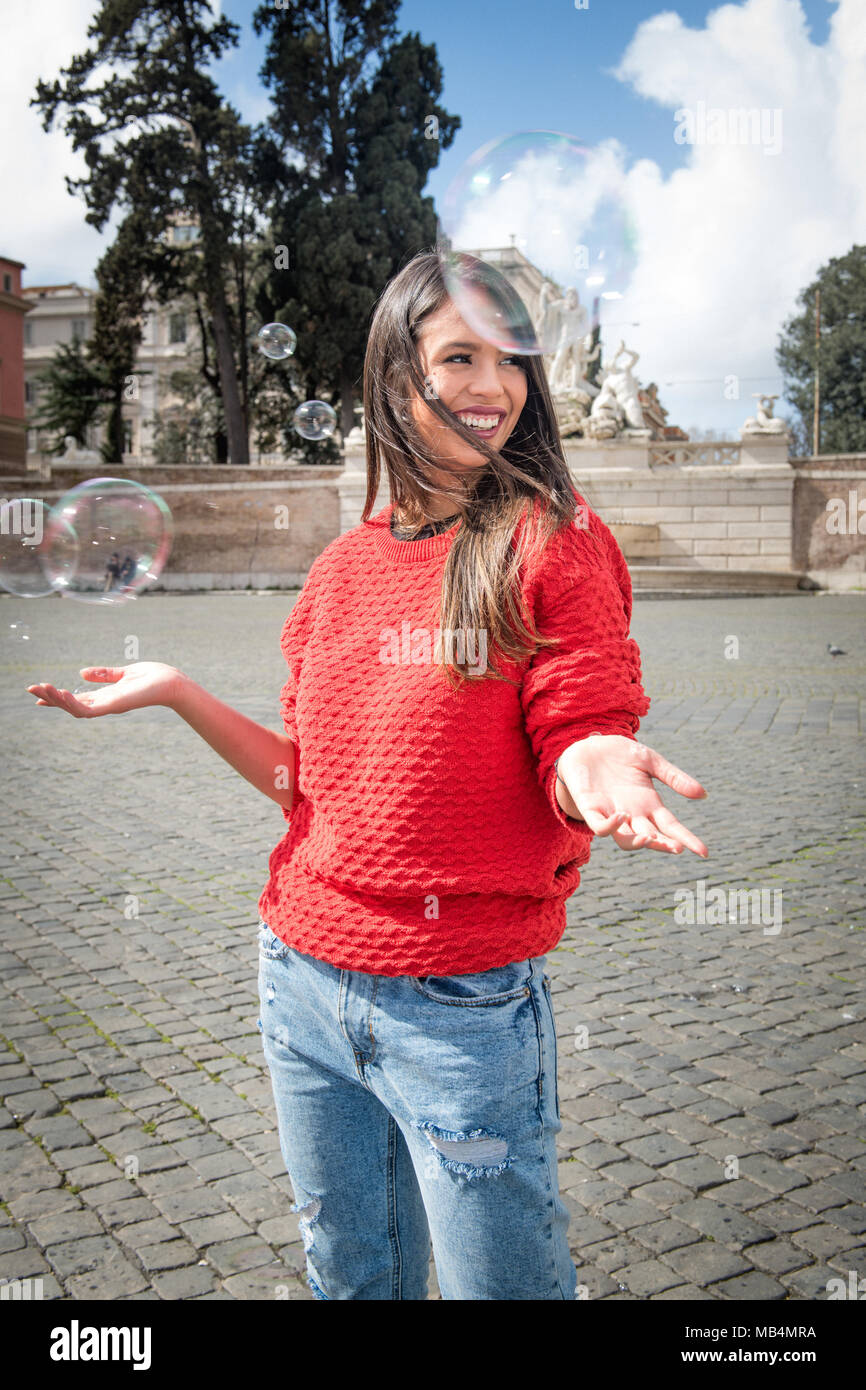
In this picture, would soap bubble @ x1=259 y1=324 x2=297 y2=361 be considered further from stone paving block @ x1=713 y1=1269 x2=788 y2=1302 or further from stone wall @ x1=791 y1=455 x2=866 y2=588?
stone wall @ x1=791 y1=455 x2=866 y2=588

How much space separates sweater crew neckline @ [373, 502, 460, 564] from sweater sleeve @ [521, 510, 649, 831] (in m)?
0.18

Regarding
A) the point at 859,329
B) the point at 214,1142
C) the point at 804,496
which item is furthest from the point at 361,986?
the point at 859,329

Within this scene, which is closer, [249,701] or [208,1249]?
[208,1249]

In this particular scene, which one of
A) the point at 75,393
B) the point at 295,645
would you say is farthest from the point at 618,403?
the point at 295,645

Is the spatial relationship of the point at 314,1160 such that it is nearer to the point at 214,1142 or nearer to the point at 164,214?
the point at 214,1142

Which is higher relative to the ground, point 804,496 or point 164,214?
point 164,214

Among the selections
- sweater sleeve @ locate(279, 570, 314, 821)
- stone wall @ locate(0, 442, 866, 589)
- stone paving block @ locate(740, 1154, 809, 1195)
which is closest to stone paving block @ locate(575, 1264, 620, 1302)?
Result: stone paving block @ locate(740, 1154, 809, 1195)

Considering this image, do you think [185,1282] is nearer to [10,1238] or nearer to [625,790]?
[10,1238]

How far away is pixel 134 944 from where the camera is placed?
4.47m

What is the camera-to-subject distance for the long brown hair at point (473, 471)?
1416mm

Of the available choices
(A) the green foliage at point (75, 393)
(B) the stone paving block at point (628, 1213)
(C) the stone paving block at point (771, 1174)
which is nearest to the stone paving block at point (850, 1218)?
(C) the stone paving block at point (771, 1174)

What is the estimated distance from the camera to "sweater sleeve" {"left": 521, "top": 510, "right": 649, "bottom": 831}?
4.47ft

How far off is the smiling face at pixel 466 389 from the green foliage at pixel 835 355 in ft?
154
